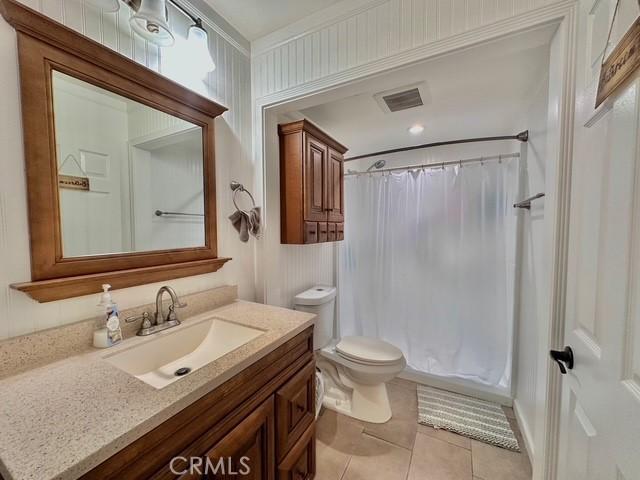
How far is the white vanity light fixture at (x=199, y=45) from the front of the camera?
1.16 meters

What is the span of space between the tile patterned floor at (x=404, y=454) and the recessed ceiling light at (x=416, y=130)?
2.21m

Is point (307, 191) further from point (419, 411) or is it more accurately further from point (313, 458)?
point (419, 411)

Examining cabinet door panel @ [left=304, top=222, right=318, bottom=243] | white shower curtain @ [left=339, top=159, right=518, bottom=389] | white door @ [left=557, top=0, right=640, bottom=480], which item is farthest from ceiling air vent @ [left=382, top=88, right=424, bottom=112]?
cabinet door panel @ [left=304, top=222, right=318, bottom=243]

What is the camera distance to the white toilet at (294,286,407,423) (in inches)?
65.5

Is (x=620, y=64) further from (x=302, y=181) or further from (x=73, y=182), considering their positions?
(x=73, y=182)

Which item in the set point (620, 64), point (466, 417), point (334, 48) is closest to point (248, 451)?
point (620, 64)

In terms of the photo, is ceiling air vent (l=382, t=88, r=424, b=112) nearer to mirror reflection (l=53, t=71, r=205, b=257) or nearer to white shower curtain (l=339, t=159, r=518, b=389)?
white shower curtain (l=339, t=159, r=518, b=389)

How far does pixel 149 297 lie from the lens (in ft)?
3.57

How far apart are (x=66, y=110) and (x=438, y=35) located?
1437 mm

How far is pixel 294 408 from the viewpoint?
1051 mm

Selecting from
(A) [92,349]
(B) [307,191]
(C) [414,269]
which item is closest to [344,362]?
(C) [414,269]

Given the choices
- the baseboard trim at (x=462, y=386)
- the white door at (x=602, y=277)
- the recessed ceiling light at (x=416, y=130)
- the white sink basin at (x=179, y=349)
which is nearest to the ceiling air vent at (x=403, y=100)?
the recessed ceiling light at (x=416, y=130)

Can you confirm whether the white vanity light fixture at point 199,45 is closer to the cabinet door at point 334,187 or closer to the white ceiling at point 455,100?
the white ceiling at point 455,100

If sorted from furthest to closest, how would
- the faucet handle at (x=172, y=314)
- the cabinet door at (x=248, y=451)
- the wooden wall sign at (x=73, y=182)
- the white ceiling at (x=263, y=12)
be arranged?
the white ceiling at (x=263, y=12) → the faucet handle at (x=172, y=314) → the wooden wall sign at (x=73, y=182) → the cabinet door at (x=248, y=451)
